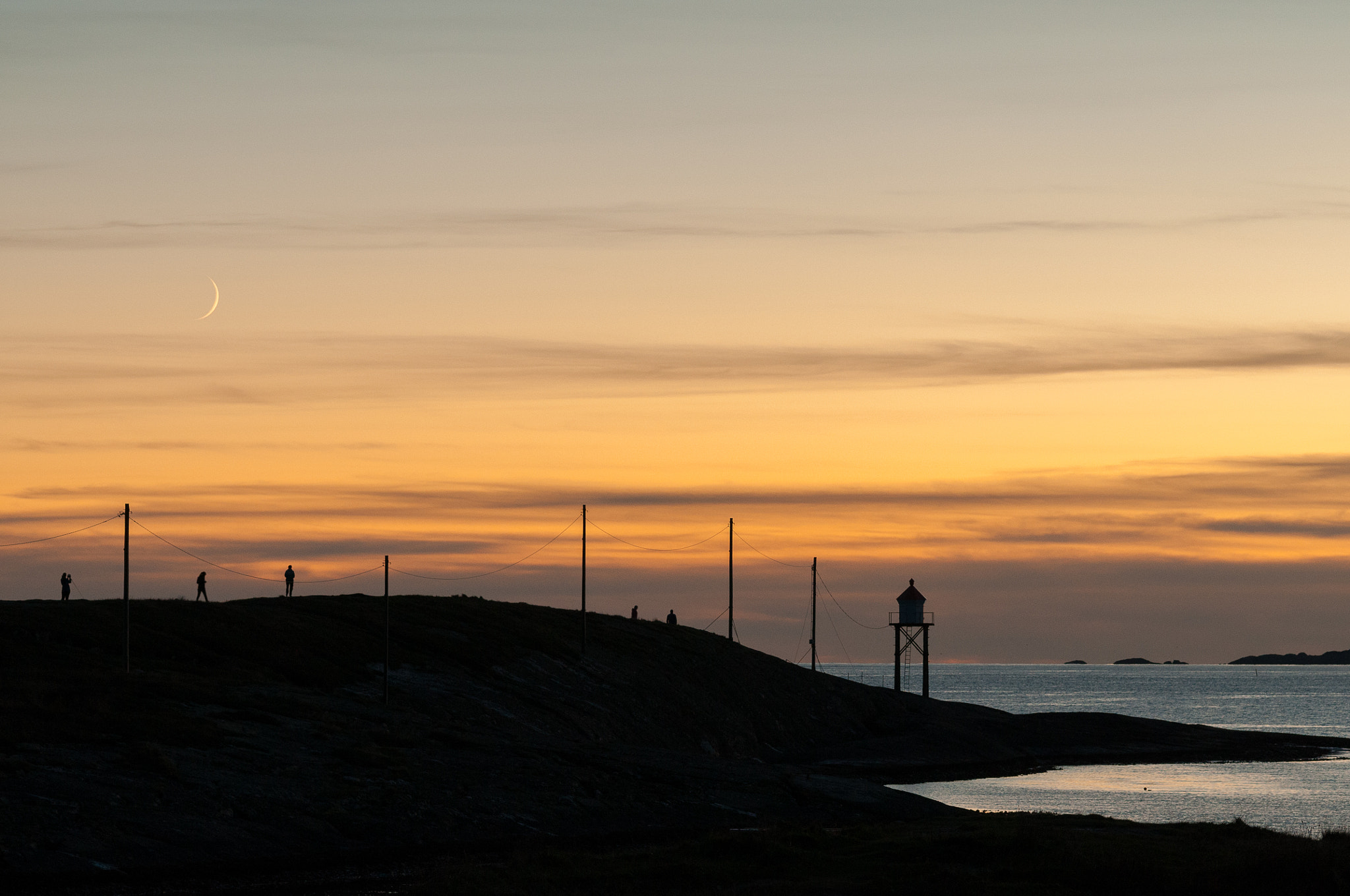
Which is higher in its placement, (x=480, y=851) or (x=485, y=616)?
(x=485, y=616)

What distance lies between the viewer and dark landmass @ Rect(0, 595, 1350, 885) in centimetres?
4309

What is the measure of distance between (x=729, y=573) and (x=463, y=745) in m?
51.7

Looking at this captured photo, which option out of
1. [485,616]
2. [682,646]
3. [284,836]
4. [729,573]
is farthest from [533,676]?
[284,836]

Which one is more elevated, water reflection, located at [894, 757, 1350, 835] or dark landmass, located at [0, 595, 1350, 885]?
dark landmass, located at [0, 595, 1350, 885]

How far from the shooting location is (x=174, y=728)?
4981cm

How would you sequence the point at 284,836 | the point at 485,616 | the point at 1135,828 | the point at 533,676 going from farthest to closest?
the point at 485,616 → the point at 533,676 → the point at 1135,828 → the point at 284,836

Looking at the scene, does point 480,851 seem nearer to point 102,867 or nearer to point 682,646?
point 102,867

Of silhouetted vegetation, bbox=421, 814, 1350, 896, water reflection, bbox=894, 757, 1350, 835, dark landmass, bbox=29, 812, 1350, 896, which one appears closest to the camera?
silhouetted vegetation, bbox=421, 814, 1350, 896

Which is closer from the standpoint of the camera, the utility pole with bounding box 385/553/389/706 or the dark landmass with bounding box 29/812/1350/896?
the dark landmass with bounding box 29/812/1350/896

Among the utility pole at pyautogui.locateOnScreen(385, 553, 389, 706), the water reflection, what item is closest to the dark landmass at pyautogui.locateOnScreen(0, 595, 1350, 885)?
the utility pole at pyautogui.locateOnScreen(385, 553, 389, 706)

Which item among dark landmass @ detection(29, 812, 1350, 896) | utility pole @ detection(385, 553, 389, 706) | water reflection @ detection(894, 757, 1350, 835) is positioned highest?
utility pole @ detection(385, 553, 389, 706)

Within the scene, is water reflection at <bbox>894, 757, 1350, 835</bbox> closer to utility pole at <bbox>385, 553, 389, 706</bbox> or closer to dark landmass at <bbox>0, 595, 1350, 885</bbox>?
dark landmass at <bbox>0, 595, 1350, 885</bbox>

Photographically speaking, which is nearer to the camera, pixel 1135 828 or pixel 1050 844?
pixel 1050 844

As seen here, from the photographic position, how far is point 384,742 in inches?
2176
